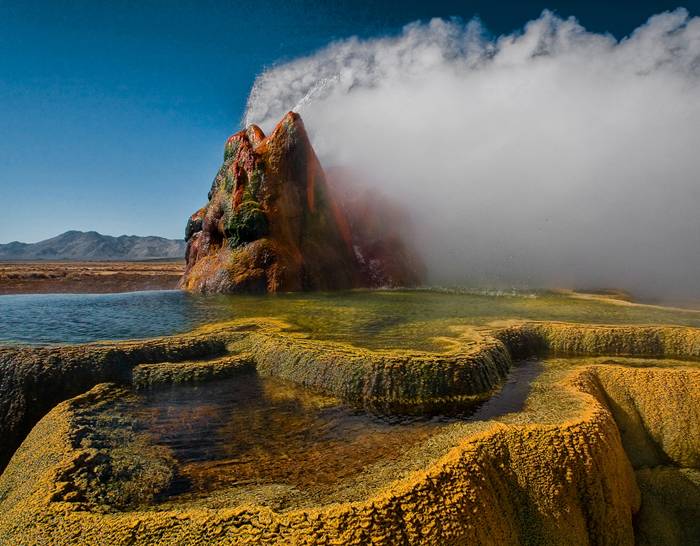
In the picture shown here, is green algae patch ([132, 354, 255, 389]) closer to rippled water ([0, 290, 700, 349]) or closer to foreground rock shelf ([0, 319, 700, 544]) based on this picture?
foreground rock shelf ([0, 319, 700, 544])

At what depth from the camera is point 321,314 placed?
21547mm

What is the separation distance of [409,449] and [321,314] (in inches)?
516

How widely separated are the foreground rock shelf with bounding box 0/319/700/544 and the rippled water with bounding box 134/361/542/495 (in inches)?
17.2

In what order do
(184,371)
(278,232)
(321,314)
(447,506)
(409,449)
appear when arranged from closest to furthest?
(447,506), (409,449), (184,371), (321,314), (278,232)

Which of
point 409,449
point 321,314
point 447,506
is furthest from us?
point 321,314

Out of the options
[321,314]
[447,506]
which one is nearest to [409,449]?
[447,506]

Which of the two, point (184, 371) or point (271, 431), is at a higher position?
point (184, 371)

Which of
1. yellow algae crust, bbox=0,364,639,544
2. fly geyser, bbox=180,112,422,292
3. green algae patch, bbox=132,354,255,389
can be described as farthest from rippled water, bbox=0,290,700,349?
yellow algae crust, bbox=0,364,639,544

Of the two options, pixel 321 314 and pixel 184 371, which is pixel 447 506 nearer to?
pixel 184 371

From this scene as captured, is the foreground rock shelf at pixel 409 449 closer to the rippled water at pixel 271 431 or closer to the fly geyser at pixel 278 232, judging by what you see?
the rippled water at pixel 271 431

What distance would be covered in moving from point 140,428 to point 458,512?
24.2ft

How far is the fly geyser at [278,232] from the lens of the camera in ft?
107

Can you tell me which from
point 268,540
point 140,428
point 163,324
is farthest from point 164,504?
point 163,324

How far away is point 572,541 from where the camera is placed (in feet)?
24.7
